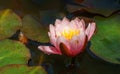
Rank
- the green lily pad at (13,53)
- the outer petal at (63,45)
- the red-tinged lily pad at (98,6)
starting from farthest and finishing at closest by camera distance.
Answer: the red-tinged lily pad at (98,6) < the green lily pad at (13,53) < the outer petal at (63,45)

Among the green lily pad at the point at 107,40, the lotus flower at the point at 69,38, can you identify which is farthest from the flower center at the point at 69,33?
the green lily pad at the point at 107,40

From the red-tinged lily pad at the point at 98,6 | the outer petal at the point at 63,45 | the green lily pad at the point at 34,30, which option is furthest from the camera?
the red-tinged lily pad at the point at 98,6

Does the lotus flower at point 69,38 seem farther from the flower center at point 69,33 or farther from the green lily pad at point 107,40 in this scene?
the green lily pad at point 107,40

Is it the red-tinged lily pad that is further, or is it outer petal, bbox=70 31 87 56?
the red-tinged lily pad

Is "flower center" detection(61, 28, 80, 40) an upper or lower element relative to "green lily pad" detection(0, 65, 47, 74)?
upper

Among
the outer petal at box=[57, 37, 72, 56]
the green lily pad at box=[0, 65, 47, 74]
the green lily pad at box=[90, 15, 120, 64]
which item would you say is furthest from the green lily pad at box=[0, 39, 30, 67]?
the green lily pad at box=[90, 15, 120, 64]

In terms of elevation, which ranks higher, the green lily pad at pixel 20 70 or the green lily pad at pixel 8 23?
the green lily pad at pixel 8 23

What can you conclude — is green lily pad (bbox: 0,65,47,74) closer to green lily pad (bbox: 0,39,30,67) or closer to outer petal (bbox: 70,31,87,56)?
green lily pad (bbox: 0,39,30,67)

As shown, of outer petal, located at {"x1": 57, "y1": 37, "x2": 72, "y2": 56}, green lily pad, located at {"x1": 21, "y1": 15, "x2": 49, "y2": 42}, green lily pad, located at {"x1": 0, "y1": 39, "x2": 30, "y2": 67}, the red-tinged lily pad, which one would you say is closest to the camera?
outer petal, located at {"x1": 57, "y1": 37, "x2": 72, "y2": 56}
